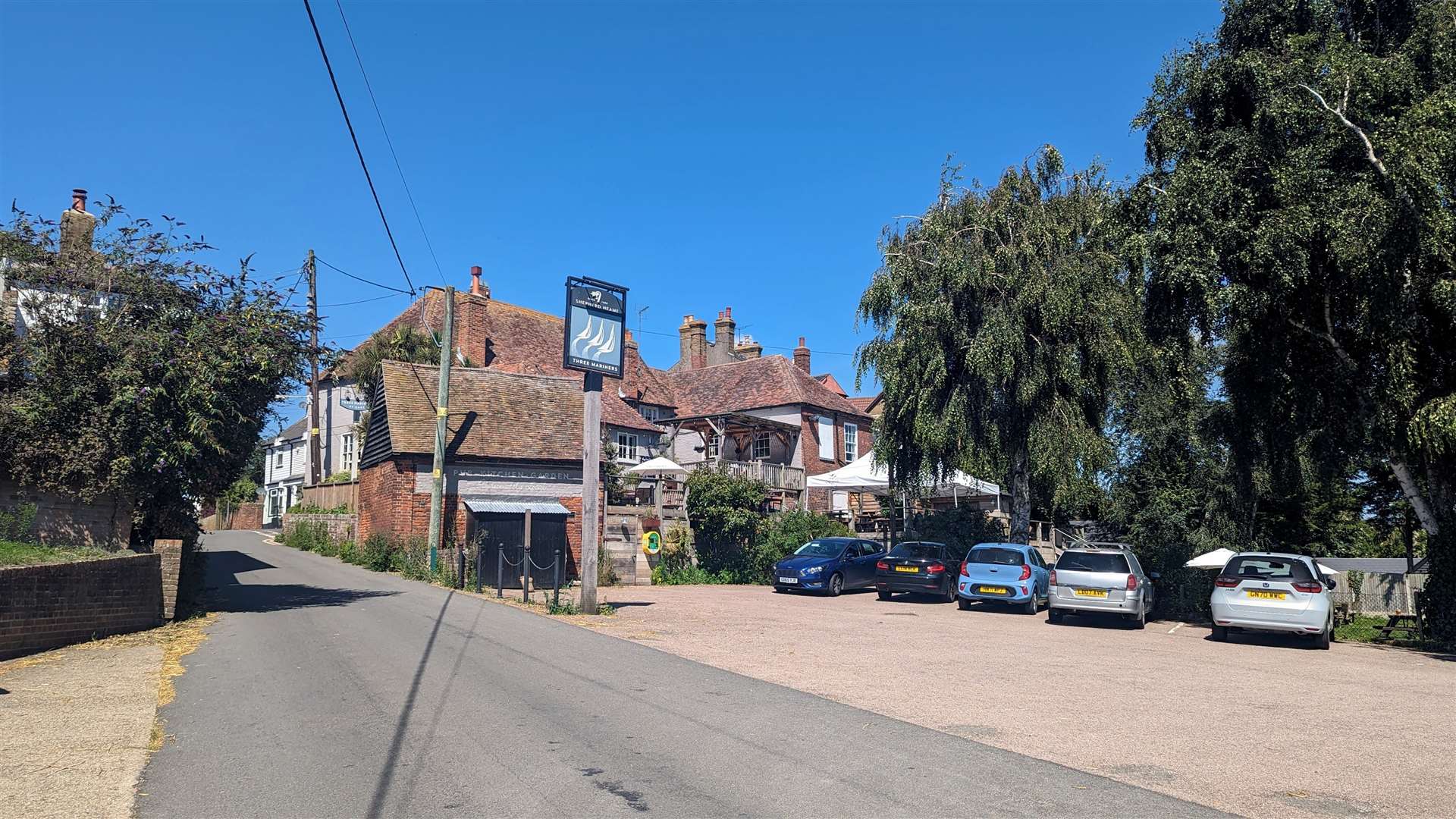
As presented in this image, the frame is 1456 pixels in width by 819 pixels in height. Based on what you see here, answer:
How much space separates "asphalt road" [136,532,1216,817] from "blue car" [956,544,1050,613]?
33.4 ft

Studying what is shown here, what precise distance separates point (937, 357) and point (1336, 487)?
1411 cm

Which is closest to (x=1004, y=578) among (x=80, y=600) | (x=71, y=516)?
(x=80, y=600)

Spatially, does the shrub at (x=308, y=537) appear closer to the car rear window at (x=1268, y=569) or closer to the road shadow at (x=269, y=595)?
the road shadow at (x=269, y=595)

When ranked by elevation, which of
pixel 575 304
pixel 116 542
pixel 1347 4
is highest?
pixel 1347 4

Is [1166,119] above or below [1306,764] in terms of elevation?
above

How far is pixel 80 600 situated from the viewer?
12969 mm

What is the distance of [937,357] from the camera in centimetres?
2331

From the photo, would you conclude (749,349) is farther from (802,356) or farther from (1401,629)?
(1401,629)

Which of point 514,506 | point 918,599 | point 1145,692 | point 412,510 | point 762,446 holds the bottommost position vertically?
point 918,599

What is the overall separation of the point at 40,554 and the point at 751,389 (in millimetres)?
34203

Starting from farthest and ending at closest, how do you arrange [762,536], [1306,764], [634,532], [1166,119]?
[762,536]
[634,532]
[1166,119]
[1306,764]

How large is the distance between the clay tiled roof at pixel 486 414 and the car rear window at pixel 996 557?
1229 centimetres

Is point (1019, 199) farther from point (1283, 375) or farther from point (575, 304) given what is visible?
point (575, 304)

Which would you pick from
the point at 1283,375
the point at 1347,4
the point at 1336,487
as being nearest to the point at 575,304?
the point at 1283,375
